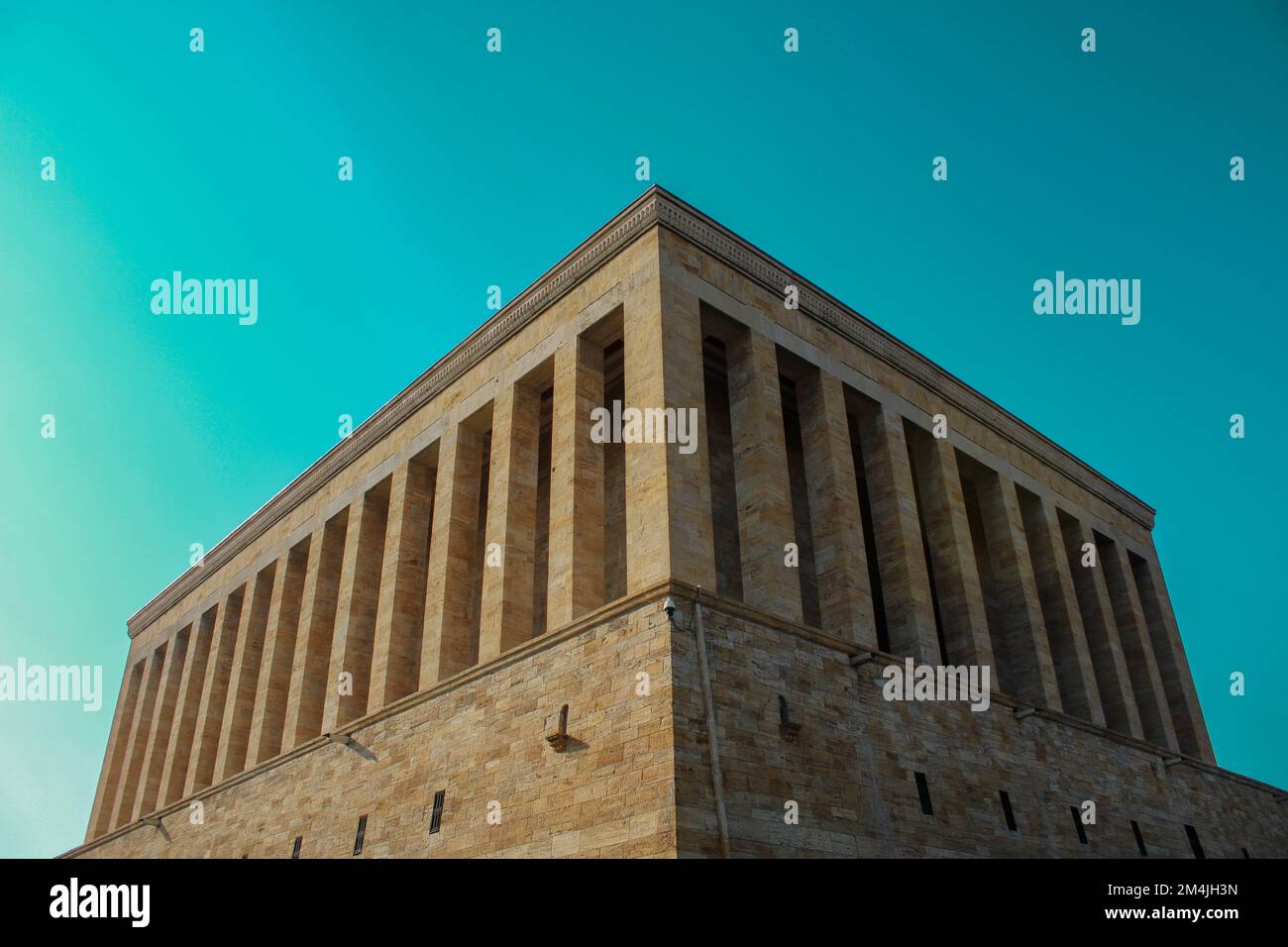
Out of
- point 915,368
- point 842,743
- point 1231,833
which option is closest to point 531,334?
point 915,368

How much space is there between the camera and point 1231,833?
880 inches

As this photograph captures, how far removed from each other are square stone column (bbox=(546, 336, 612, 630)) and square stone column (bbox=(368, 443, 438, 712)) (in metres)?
5.24

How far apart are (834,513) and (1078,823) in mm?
7313

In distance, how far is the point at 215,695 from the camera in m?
27.8

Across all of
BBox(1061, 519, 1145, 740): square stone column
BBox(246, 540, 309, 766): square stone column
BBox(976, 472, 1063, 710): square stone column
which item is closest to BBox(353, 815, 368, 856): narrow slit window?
BBox(246, 540, 309, 766): square stone column

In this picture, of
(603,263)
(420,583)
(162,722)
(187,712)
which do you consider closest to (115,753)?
(162,722)

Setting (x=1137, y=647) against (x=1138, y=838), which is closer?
(x=1138, y=838)

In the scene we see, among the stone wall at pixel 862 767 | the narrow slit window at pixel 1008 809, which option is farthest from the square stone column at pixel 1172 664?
the narrow slit window at pixel 1008 809

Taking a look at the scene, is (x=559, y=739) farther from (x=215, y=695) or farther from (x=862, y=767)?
(x=215, y=695)

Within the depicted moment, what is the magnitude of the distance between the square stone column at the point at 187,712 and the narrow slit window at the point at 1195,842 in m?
25.3

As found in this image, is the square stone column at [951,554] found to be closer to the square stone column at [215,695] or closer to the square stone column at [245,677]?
the square stone column at [245,677]

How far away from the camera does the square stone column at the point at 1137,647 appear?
2450cm

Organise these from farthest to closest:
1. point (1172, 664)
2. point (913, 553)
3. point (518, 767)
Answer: point (1172, 664) → point (913, 553) → point (518, 767)
